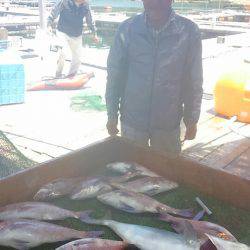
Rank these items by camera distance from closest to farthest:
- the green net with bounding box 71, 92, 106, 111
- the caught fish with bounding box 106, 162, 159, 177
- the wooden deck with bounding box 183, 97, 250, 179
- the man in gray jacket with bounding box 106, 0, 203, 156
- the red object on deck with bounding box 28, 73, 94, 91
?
the caught fish with bounding box 106, 162, 159, 177, the man in gray jacket with bounding box 106, 0, 203, 156, the wooden deck with bounding box 183, 97, 250, 179, the green net with bounding box 71, 92, 106, 111, the red object on deck with bounding box 28, 73, 94, 91

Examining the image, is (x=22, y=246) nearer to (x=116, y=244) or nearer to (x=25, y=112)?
(x=116, y=244)

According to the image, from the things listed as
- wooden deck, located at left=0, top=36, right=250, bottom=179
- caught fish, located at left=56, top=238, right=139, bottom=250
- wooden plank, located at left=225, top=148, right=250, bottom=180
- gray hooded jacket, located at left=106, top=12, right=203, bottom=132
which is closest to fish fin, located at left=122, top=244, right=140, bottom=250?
caught fish, located at left=56, top=238, right=139, bottom=250

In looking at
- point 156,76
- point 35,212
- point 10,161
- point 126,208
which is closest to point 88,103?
point 10,161

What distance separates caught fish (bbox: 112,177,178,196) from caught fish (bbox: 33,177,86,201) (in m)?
0.35

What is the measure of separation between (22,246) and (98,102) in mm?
7272

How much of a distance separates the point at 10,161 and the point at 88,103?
15.3 feet

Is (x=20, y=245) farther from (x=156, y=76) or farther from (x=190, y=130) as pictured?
(x=190, y=130)

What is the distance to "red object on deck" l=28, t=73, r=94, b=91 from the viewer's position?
11.3 meters

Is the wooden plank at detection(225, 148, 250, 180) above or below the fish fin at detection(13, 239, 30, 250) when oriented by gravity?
below

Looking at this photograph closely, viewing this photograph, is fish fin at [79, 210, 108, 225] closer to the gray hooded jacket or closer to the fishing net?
the gray hooded jacket

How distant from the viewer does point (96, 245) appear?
2488mm

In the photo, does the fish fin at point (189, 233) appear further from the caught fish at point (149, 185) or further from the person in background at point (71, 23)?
the person in background at point (71, 23)

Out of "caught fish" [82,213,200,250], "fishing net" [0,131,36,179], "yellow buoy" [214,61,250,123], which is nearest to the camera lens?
"caught fish" [82,213,200,250]

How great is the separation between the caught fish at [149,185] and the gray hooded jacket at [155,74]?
1088 mm
